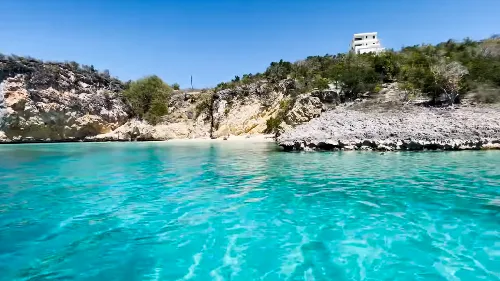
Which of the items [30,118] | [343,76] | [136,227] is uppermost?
[343,76]

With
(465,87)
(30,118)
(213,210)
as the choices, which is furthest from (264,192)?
(30,118)

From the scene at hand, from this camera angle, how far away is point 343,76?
35.2 meters

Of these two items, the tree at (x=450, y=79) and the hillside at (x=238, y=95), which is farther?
the hillside at (x=238, y=95)

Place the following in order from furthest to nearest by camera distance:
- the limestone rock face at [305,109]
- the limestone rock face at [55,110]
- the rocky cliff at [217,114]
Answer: the rocky cliff at [217,114]
the limestone rock face at [55,110]
the limestone rock face at [305,109]

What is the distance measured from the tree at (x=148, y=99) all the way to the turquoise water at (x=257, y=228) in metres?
46.9

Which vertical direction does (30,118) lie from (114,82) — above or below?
below

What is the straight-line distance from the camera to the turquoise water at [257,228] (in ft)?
15.9

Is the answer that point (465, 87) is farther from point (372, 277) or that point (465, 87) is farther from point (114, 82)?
point (114, 82)

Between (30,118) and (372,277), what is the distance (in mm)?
57627

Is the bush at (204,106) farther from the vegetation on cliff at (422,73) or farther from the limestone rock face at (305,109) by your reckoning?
the limestone rock face at (305,109)

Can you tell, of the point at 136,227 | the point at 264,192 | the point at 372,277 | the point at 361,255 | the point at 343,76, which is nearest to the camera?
the point at 372,277

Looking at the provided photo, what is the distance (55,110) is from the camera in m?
51.6

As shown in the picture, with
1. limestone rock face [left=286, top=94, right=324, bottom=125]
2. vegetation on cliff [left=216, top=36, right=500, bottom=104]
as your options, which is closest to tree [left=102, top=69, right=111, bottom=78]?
vegetation on cliff [left=216, top=36, right=500, bottom=104]

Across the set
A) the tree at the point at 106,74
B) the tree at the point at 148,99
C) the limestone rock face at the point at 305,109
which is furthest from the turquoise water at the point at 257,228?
the tree at the point at 106,74
